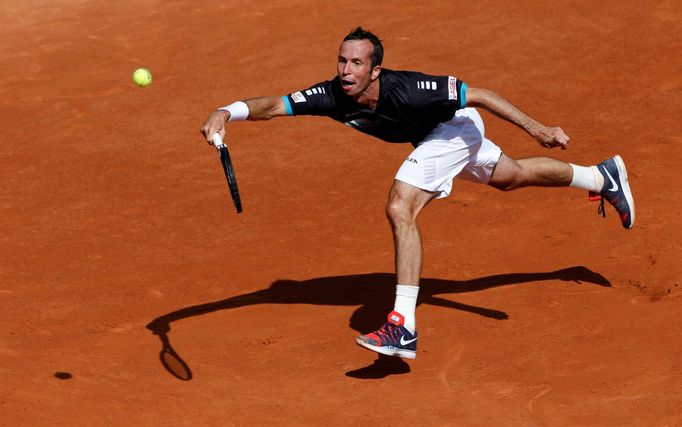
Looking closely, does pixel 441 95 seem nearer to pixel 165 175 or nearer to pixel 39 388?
pixel 39 388

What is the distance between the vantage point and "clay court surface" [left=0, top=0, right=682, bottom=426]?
8.95 metres

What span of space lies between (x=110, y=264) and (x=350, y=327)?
2.64m

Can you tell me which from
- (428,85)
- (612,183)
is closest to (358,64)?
(428,85)

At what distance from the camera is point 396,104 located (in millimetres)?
9562

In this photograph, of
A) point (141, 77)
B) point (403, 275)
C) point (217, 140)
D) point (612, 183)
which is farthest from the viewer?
point (141, 77)

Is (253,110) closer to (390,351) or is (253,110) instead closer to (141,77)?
(390,351)

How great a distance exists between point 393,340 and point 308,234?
10.5 ft

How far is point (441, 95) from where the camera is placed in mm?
9508

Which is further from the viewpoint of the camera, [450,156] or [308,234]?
[308,234]

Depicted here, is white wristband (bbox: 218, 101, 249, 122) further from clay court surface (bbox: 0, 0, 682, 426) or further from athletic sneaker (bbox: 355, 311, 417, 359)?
athletic sneaker (bbox: 355, 311, 417, 359)

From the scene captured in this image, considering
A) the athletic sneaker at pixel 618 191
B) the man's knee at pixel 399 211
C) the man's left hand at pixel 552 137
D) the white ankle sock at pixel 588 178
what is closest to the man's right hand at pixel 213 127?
the man's knee at pixel 399 211

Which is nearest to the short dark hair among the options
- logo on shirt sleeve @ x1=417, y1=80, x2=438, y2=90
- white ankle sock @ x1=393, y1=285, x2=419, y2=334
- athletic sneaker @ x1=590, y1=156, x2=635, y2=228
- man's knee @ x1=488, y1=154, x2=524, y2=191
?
logo on shirt sleeve @ x1=417, y1=80, x2=438, y2=90

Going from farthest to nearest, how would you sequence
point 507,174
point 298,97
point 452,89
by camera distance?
1. point 507,174
2. point 298,97
3. point 452,89

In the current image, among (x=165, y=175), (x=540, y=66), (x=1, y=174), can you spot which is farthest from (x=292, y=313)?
(x=540, y=66)
